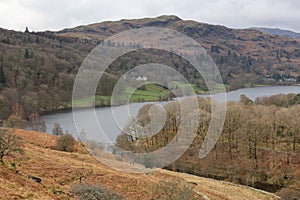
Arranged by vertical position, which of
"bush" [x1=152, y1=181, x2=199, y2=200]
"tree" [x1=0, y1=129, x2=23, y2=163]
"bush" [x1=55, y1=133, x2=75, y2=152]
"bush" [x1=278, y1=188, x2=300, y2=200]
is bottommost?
Answer: "bush" [x1=278, y1=188, x2=300, y2=200]

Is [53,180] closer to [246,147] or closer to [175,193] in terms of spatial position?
[175,193]

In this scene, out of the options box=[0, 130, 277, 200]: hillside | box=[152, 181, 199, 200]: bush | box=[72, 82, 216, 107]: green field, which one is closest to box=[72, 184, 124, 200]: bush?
box=[0, 130, 277, 200]: hillside

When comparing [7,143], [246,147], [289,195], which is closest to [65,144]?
[7,143]

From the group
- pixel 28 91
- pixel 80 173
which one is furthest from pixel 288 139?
pixel 28 91

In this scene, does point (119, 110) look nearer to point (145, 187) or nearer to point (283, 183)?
point (283, 183)

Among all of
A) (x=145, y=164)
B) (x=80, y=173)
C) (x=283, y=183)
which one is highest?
(x=80, y=173)

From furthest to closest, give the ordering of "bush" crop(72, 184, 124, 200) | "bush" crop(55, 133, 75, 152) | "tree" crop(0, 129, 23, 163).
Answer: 1. "bush" crop(55, 133, 75, 152)
2. "tree" crop(0, 129, 23, 163)
3. "bush" crop(72, 184, 124, 200)

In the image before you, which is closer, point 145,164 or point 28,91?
point 145,164

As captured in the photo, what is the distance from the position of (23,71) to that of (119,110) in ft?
279

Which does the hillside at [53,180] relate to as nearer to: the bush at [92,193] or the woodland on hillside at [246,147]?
the bush at [92,193]

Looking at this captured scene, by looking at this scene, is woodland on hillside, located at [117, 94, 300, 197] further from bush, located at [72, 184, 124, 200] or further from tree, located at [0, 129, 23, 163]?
bush, located at [72, 184, 124, 200]

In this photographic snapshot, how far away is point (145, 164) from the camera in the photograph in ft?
146

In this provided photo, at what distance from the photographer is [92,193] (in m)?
19.7

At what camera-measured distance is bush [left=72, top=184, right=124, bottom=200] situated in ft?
63.4
